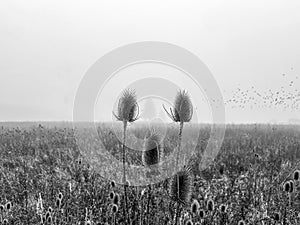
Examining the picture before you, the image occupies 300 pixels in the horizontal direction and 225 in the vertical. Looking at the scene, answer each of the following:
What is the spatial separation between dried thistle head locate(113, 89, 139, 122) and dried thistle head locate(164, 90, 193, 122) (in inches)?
15.8

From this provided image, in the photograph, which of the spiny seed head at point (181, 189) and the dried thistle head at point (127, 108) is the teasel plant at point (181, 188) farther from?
the dried thistle head at point (127, 108)

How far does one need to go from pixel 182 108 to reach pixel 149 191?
805 mm

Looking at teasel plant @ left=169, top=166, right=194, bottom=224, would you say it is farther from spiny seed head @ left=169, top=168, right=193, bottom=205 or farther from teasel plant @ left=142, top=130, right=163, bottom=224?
teasel plant @ left=142, top=130, right=163, bottom=224

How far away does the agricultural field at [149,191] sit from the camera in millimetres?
3531

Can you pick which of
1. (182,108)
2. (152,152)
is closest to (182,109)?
(182,108)

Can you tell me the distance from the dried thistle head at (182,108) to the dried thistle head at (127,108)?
1.32 feet

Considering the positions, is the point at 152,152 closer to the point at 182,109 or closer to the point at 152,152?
the point at 152,152

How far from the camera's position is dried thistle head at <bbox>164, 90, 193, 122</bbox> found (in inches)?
113

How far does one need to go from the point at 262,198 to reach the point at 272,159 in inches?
154

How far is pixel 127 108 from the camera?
3.12 metres

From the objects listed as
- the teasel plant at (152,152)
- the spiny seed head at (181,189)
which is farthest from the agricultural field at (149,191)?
the teasel plant at (152,152)

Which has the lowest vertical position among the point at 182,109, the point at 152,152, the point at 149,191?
the point at 149,191

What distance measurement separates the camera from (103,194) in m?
4.95

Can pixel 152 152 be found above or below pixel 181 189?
above
